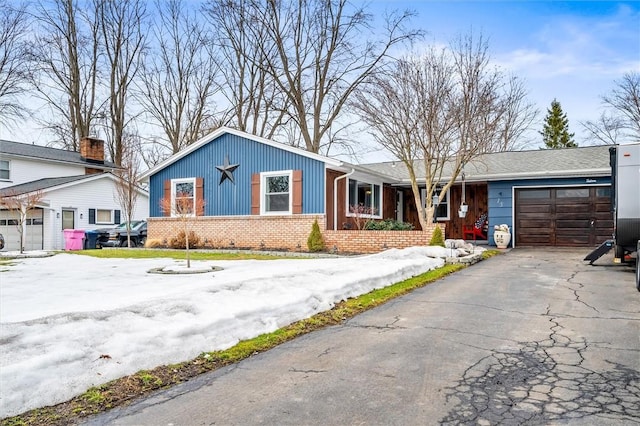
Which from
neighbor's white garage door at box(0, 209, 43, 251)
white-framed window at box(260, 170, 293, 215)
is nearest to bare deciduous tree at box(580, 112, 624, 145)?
white-framed window at box(260, 170, 293, 215)

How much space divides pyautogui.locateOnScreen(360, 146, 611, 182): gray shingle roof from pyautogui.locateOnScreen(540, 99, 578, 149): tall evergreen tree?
89.4 ft

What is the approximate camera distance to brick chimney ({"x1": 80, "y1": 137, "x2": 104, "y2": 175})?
31656 millimetres

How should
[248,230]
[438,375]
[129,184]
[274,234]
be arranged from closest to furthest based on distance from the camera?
1. [438,375]
2. [274,234]
3. [248,230]
4. [129,184]

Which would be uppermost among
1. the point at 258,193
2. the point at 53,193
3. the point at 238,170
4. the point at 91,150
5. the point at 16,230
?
the point at 91,150

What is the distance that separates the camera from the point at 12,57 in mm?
29516

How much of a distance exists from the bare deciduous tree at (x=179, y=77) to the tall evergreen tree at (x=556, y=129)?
31125 millimetres

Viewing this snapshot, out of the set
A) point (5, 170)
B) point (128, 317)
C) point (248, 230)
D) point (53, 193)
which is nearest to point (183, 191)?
point (248, 230)

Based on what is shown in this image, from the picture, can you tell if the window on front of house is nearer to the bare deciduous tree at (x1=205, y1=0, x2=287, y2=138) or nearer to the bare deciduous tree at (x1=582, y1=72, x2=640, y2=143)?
the bare deciduous tree at (x1=205, y1=0, x2=287, y2=138)

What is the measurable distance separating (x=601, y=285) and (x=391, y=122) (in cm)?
912

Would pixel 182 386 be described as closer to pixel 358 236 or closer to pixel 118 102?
pixel 358 236

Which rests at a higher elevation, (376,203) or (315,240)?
(376,203)

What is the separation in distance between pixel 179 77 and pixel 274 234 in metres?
19.7

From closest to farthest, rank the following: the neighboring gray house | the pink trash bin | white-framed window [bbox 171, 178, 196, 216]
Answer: white-framed window [bbox 171, 178, 196, 216] → the pink trash bin → the neighboring gray house

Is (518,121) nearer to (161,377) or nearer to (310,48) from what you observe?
(310,48)
